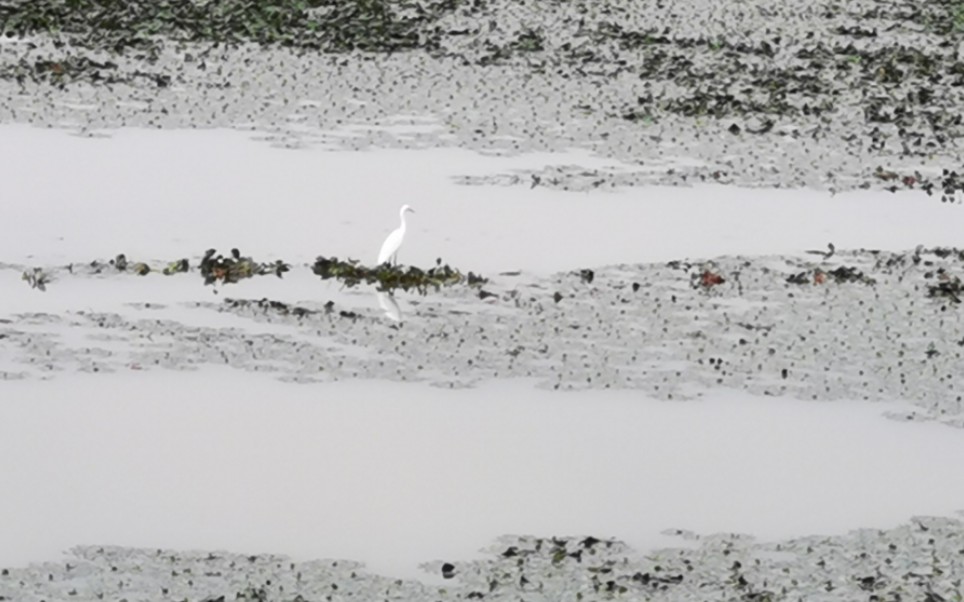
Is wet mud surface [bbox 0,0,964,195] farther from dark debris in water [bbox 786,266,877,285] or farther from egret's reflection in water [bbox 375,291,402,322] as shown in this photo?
egret's reflection in water [bbox 375,291,402,322]

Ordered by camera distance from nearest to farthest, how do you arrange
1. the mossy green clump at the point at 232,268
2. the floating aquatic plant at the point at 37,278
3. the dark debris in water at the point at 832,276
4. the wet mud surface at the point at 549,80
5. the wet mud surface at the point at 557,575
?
1. the wet mud surface at the point at 557,575
2. the floating aquatic plant at the point at 37,278
3. the mossy green clump at the point at 232,268
4. the dark debris in water at the point at 832,276
5. the wet mud surface at the point at 549,80

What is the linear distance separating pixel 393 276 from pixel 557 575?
7.07 metres

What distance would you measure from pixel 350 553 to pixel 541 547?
118cm

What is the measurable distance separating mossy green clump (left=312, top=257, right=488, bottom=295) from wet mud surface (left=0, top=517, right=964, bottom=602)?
6.24 metres

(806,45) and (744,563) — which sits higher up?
(806,45)

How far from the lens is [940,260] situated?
19.5 m

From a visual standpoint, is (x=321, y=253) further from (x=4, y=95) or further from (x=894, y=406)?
(x=4, y=95)

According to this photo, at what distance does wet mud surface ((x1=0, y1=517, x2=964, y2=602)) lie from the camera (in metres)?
10.8

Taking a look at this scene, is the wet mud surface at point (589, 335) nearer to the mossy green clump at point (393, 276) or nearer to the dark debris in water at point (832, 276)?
the dark debris in water at point (832, 276)

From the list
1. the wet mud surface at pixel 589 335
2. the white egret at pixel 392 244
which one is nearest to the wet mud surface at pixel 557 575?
the wet mud surface at pixel 589 335

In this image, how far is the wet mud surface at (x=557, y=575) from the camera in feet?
35.3

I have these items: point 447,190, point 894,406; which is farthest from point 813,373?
point 447,190

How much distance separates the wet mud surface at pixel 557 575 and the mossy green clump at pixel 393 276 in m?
6.24

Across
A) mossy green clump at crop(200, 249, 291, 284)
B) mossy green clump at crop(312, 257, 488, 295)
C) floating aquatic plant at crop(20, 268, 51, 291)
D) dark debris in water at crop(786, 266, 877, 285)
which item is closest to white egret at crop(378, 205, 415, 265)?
mossy green clump at crop(312, 257, 488, 295)
